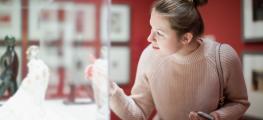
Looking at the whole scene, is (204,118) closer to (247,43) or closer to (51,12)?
(247,43)

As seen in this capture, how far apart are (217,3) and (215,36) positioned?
0.13m

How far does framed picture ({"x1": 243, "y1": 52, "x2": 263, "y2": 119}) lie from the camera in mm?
1161

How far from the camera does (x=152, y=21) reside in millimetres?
1091

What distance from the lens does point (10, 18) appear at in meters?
1.44

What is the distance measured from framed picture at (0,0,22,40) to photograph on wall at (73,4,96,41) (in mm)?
303

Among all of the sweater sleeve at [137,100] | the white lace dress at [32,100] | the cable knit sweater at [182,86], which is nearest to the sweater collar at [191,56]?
the cable knit sweater at [182,86]

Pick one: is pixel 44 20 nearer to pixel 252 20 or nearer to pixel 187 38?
pixel 187 38

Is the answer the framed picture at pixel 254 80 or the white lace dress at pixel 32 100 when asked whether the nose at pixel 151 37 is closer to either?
the framed picture at pixel 254 80

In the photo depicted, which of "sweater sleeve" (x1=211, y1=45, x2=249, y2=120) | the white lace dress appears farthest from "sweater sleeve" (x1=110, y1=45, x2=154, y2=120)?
the white lace dress

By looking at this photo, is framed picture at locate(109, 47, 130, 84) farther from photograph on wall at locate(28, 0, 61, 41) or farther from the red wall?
photograph on wall at locate(28, 0, 61, 41)

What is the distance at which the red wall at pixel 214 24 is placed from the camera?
44.3 inches

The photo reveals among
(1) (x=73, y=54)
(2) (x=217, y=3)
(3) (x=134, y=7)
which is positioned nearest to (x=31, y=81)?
(1) (x=73, y=54)

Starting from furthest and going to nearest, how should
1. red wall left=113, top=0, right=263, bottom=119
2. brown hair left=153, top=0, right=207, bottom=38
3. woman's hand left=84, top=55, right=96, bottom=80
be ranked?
woman's hand left=84, top=55, right=96, bottom=80 → red wall left=113, top=0, right=263, bottom=119 → brown hair left=153, top=0, right=207, bottom=38

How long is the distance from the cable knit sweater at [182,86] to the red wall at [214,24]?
49mm
